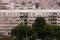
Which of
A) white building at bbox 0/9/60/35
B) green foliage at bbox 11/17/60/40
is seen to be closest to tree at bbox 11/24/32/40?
green foliage at bbox 11/17/60/40

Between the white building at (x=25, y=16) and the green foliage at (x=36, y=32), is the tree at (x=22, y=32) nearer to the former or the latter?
the green foliage at (x=36, y=32)

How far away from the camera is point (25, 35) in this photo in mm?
8188

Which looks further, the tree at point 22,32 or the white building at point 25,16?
the white building at point 25,16

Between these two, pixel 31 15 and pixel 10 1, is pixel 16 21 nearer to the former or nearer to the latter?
pixel 31 15

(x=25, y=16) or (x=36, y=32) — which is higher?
(x=25, y=16)

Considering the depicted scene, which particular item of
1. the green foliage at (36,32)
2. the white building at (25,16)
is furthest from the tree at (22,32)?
the white building at (25,16)

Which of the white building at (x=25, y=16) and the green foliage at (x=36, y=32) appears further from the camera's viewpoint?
the white building at (x=25, y=16)

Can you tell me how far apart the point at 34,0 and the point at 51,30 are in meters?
6.33

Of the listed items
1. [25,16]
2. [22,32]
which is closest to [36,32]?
[22,32]

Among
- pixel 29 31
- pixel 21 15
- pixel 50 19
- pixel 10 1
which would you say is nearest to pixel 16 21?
pixel 21 15

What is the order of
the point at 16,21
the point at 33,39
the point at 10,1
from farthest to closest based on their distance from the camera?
the point at 10,1
the point at 16,21
the point at 33,39

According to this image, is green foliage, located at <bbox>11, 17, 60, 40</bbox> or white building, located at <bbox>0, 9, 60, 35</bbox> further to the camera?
white building, located at <bbox>0, 9, 60, 35</bbox>

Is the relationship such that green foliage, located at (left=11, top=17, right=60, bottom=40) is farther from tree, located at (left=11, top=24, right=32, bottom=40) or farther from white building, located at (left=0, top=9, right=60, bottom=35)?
white building, located at (left=0, top=9, right=60, bottom=35)

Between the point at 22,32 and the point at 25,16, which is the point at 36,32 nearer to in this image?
the point at 22,32
